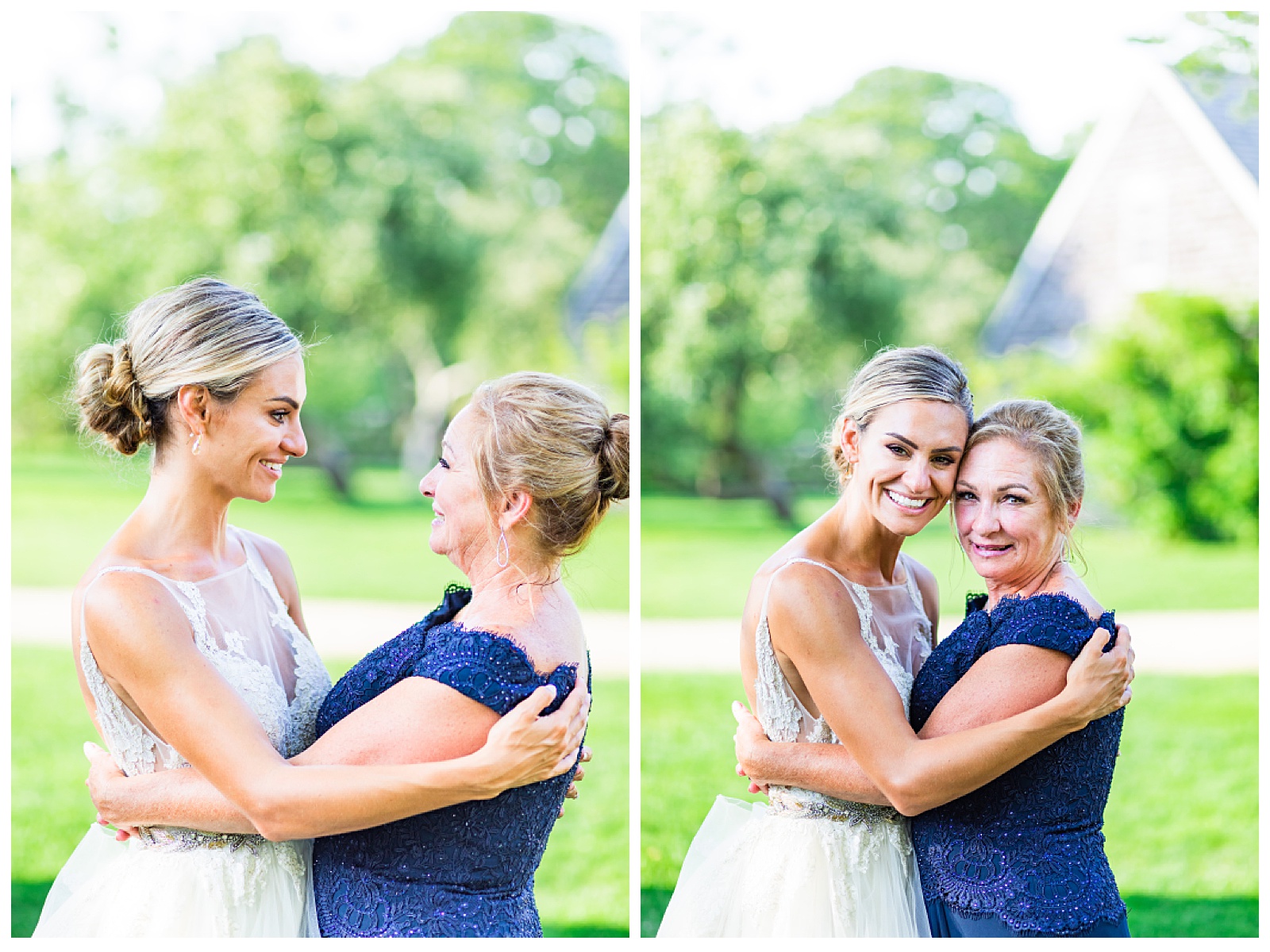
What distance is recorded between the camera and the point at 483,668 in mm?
1814

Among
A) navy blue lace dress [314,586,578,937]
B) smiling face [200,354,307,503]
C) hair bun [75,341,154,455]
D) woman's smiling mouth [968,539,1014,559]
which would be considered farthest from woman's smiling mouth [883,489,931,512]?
hair bun [75,341,154,455]

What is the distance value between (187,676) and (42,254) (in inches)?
516

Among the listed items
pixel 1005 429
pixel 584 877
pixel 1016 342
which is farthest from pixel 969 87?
pixel 1005 429

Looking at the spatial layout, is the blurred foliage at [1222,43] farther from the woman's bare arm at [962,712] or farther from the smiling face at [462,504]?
the smiling face at [462,504]

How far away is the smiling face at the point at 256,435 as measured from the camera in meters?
1.99

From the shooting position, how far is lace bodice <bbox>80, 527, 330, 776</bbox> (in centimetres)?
190

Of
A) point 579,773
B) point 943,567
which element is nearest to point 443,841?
point 579,773

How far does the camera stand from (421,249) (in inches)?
594

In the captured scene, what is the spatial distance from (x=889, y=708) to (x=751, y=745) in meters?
0.29

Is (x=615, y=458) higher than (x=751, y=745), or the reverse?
(x=615, y=458)

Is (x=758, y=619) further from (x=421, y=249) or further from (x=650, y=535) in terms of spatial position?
(x=421, y=249)

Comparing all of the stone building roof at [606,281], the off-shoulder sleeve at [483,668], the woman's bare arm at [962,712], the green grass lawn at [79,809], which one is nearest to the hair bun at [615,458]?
the off-shoulder sleeve at [483,668]

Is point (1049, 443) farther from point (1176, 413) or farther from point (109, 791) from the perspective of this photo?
point (1176, 413)

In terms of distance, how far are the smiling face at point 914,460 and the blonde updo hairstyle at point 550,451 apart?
458 mm
